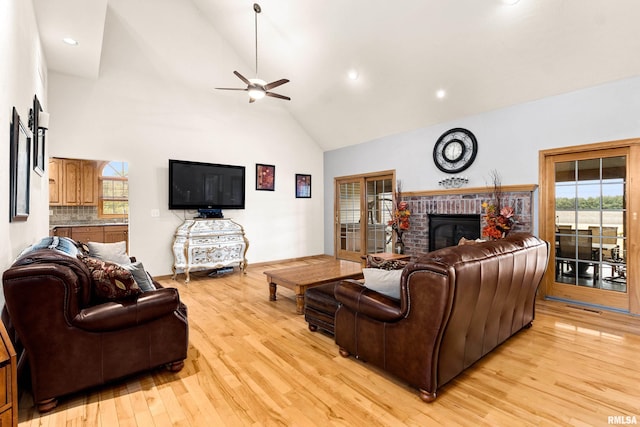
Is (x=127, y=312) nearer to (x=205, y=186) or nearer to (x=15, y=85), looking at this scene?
(x=15, y=85)

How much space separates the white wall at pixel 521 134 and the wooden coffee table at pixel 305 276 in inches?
91.1

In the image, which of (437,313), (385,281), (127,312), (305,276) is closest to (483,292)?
(437,313)

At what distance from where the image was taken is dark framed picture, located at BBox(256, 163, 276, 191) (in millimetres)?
6170

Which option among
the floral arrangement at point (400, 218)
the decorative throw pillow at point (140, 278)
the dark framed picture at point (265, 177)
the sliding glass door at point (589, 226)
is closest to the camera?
the decorative throw pillow at point (140, 278)

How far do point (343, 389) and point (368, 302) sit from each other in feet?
1.91

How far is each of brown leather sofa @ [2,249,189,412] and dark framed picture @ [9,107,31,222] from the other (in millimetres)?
569

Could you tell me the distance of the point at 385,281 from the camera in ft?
6.84

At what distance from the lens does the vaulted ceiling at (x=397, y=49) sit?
10.2 ft

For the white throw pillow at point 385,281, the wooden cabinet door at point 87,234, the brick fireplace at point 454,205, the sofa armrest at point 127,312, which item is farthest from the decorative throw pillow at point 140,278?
the wooden cabinet door at point 87,234

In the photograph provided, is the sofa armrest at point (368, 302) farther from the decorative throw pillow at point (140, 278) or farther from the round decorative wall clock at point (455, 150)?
the round decorative wall clock at point (455, 150)

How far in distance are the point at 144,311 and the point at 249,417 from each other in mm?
963

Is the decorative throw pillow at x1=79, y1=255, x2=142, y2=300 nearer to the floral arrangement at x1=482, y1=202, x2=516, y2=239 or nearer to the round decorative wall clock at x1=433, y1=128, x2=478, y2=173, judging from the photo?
the floral arrangement at x1=482, y1=202, x2=516, y2=239

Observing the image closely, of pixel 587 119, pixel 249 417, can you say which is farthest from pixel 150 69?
pixel 587 119

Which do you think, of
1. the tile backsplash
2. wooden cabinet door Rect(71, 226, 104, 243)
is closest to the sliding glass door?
the tile backsplash
